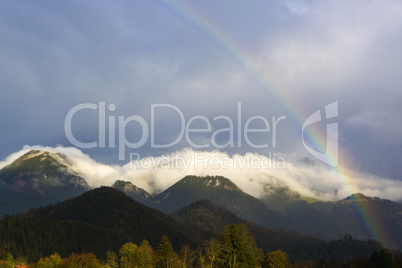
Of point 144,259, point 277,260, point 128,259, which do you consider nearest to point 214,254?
point 144,259

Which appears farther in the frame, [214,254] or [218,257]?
[218,257]

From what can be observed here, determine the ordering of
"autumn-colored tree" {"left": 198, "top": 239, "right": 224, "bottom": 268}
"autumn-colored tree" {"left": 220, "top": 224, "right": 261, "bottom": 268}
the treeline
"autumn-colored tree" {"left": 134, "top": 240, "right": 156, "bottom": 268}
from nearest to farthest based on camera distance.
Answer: "autumn-colored tree" {"left": 198, "top": 239, "right": 224, "bottom": 268}
"autumn-colored tree" {"left": 220, "top": 224, "right": 261, "bottom": 268}
the treeline
"autumn-colored tree" {"left": 134, "top": 240, "right": 156, "bottom": 268}

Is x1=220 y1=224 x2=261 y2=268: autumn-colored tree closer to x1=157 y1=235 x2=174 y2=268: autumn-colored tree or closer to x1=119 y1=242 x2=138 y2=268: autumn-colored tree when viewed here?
x1=157 y1=235 x2=174 y2=268: autumn-colored tree

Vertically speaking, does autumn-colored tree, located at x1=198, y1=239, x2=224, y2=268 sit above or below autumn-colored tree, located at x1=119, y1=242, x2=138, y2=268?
above

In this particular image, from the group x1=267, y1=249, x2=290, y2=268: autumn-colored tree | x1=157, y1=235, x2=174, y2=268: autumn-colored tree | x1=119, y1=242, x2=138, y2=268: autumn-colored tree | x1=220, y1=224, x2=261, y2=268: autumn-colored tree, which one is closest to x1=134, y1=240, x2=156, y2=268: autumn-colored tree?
x1=119, y1=242, x2=138, y2=268: autumn-colored tree

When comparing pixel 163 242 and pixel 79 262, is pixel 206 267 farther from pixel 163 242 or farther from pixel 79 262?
pixel 79 262

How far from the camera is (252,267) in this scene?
130750mm

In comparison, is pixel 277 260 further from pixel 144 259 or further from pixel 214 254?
pixel 214 254

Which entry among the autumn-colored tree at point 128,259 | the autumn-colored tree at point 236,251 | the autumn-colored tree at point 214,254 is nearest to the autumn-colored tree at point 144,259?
the autumn-colored tree at point 128,259

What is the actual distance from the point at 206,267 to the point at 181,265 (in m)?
29.4

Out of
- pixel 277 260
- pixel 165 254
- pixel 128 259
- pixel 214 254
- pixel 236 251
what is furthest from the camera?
pixel 128 259

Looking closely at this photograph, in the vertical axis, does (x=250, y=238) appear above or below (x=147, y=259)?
above

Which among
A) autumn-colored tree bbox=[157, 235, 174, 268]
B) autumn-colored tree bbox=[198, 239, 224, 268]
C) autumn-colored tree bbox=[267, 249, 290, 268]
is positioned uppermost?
autumn-colored tree bbox=[198, 239, 224, 268]

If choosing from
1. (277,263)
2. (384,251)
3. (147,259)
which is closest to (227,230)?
(147,259)
